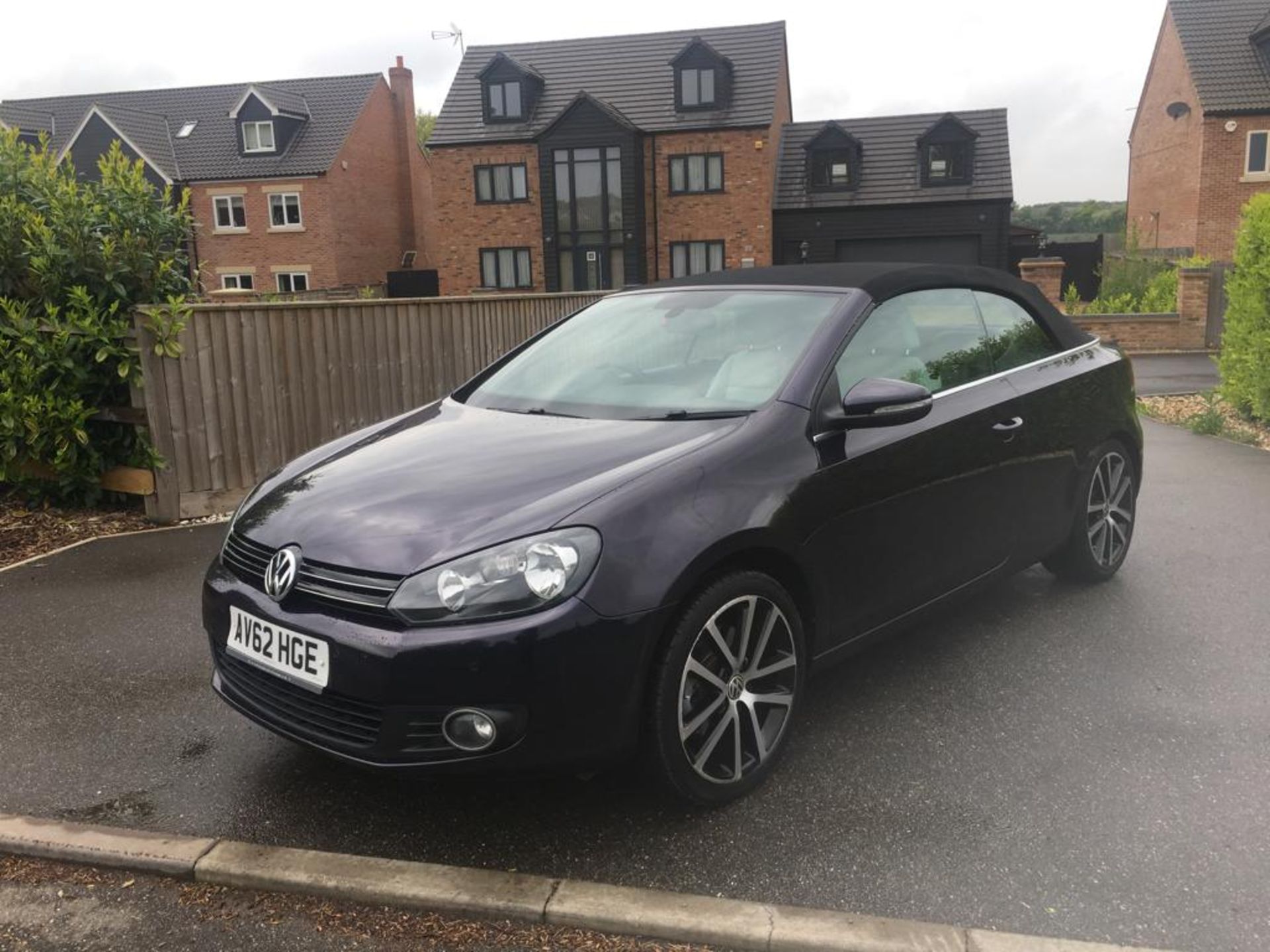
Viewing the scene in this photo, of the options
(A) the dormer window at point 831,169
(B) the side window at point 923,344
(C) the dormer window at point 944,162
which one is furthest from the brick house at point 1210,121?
(B) the side window at point 923,344

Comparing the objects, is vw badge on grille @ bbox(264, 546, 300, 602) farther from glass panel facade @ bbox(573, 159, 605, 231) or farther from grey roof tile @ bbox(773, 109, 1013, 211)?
grey roof tile @ bbox(773, 109, 1013, 211)

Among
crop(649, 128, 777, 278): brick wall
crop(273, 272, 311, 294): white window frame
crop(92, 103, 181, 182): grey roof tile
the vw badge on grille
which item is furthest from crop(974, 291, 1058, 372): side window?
crop(92, 103, 181, 182): grey roof tile

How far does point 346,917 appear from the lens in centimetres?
266

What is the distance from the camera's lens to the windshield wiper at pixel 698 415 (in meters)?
3.38

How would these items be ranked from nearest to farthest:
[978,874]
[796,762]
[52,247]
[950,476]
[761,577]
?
1. [978,874]
2. [761,577]
3. [796,762]
4. [950,476]
5. [52,247]

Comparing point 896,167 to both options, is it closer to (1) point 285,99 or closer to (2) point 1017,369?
(1) point 285,99

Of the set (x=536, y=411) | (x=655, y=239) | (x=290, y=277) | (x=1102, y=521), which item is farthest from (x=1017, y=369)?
(x=290, y=277)

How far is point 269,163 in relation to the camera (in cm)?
3831

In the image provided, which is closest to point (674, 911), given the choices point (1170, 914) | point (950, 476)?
point (1170, 914)

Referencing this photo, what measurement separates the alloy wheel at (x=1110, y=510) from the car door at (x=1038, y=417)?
267 mm

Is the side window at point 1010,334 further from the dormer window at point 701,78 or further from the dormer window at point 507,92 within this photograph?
the dormer window at point 507,92

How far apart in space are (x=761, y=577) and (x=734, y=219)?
1273 inches

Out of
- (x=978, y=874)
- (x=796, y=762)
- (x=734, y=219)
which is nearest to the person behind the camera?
(x=978, y=874)

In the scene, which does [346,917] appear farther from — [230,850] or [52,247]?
[52,247]
